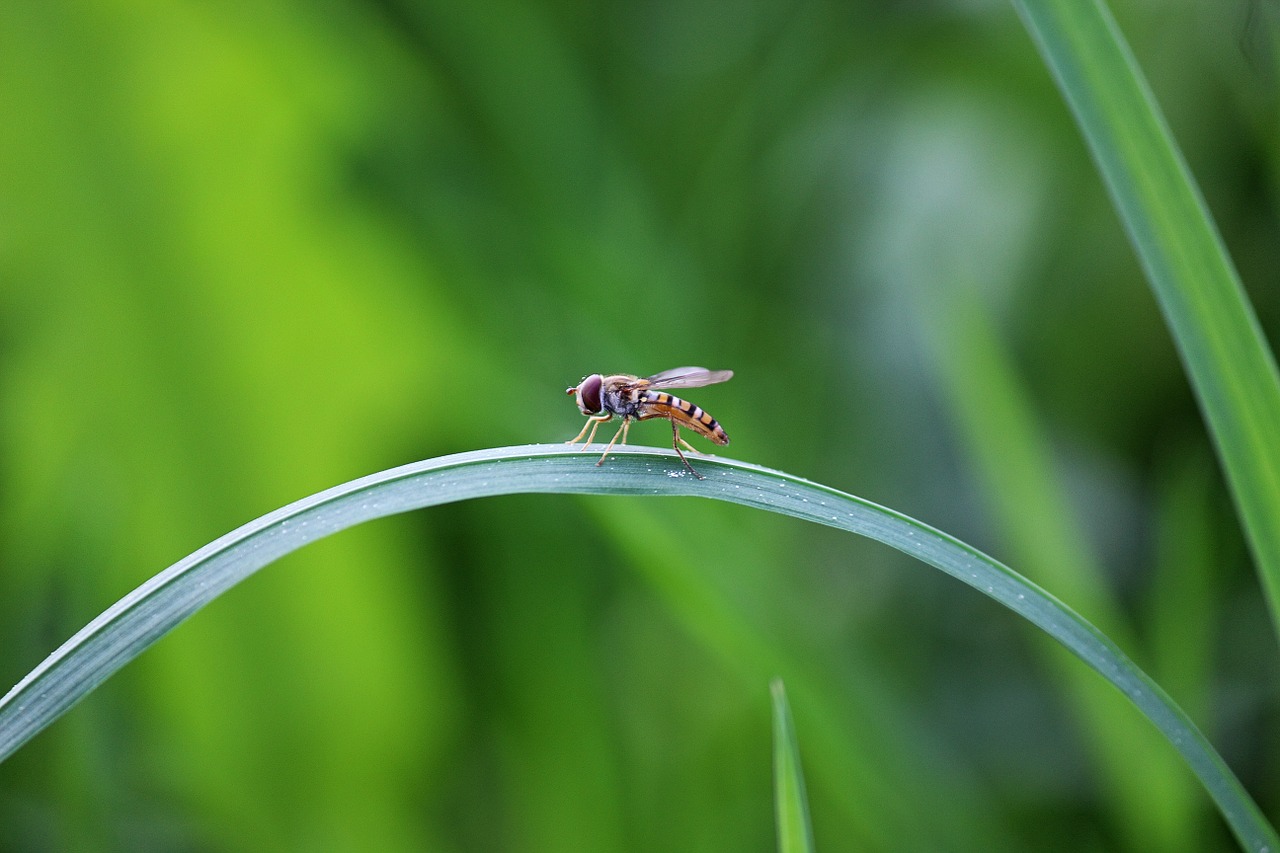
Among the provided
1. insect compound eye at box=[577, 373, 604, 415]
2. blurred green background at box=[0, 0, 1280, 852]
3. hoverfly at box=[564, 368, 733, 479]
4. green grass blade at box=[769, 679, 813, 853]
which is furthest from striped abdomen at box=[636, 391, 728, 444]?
green grass blade at box=[769, 679, 813, 853]

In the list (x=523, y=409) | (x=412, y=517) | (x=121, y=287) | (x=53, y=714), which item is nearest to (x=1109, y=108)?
(x=53, y=714)

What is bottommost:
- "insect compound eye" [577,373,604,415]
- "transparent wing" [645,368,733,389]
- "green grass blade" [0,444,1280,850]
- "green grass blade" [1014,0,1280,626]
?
"green grass blade" [0,444,1280,850]

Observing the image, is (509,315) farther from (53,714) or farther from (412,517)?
(53,714)

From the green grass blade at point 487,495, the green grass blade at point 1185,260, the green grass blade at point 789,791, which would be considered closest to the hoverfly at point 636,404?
the green grass blade at point 487,495

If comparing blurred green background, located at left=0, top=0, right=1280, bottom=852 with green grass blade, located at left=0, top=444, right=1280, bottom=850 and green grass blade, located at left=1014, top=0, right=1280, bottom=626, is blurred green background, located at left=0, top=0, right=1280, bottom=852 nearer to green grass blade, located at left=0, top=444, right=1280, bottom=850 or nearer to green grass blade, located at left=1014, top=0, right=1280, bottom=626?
green grass blade, located at left=0, top=444, right=1280, bottom=850

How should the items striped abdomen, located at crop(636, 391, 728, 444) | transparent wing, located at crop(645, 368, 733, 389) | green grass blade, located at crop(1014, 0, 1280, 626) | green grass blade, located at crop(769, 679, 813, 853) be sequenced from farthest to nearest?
1. striped abdomen, located at crop(636, 391, 728, 444)
2. transparent wing, located at crop(645, 368, 733, 389)
3. green grass blade, located at crop(1014, 0, 1280, 626)
4. green grass blade, located at crop(769, 679, 813, 853)

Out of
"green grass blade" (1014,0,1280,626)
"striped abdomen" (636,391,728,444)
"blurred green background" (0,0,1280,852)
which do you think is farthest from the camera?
"blurred green background" (0,0,1280,852)

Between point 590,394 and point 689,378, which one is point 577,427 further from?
point 689,378
